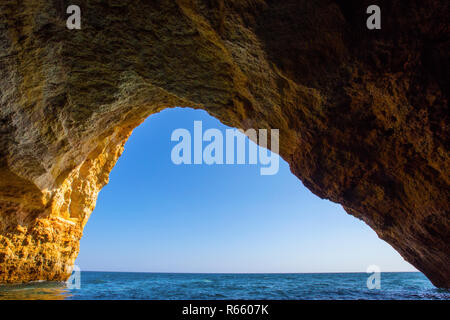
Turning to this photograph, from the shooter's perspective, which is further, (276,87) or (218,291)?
(218,291)

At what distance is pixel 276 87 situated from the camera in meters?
6.12

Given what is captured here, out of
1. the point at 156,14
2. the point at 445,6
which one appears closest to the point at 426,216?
the point at 445,6

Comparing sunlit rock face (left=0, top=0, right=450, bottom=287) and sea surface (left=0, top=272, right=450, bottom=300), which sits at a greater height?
sunlit rock face (left=0, top=0, right=450, bottom=287)

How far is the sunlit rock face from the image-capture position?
15.2 ft

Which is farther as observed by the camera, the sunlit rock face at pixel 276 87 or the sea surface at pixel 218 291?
the sea surface at pixel 218 291

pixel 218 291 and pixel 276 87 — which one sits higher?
pixel 276 87

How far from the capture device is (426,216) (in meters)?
6.07

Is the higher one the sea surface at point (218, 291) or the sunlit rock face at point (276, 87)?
the sunlit rock face at point (276, 87)

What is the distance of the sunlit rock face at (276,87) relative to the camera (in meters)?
4.64

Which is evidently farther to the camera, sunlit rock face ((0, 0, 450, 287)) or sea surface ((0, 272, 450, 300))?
sea surface ((0, 272, 450, 300))

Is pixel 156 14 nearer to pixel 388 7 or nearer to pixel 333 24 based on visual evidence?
pixel 333 24

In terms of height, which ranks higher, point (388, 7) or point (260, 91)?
point (388, 7)

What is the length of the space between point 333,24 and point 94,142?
8566 millimetres
